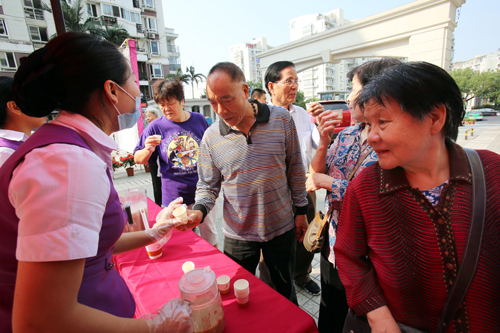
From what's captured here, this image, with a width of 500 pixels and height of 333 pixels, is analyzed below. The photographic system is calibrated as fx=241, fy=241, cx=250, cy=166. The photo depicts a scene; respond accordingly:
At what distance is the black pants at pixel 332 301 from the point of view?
162 centimetres

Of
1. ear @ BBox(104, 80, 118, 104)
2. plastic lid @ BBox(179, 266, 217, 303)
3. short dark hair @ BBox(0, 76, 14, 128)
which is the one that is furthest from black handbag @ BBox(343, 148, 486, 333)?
short dark hair @ BBox(0, 76, 14, 128)

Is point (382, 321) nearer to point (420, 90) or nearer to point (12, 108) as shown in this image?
point (420, 90)

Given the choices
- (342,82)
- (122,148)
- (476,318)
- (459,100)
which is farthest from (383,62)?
(342,82)

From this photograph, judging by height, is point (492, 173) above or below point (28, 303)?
above

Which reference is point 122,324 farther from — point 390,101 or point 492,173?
point 492,173

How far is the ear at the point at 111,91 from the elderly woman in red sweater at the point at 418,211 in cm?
98

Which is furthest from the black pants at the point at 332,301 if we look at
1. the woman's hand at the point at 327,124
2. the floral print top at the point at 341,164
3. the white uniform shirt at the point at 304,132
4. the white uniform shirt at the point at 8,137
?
the white uniform shirt at the point at 8,137

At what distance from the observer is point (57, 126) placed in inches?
29.3

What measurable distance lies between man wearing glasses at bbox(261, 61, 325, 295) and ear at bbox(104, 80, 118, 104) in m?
2.06

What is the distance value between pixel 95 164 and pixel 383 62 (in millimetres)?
1586

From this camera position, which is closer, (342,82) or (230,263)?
(230,263)

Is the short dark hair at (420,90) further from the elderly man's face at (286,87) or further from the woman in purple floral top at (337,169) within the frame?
the elderly man's face at (286,87)

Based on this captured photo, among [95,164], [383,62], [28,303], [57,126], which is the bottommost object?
[28,303]

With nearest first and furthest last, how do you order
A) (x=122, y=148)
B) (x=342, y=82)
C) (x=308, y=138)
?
1. (x=308, y=138)
2. (x=122, y=148)
3. (x=342, y=82)
